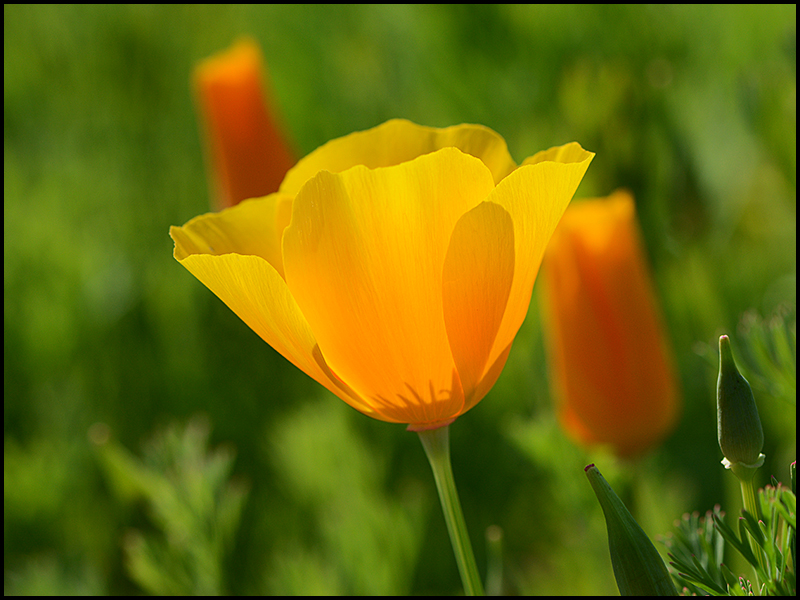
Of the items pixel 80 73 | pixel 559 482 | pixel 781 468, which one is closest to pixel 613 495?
pixel 559 482

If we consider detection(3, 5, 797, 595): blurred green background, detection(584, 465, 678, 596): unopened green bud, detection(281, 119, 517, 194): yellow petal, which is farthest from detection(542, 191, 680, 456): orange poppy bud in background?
detection(584, 465, 678, 596): unopened green bud

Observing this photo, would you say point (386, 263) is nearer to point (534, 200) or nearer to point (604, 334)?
point (534, 200)

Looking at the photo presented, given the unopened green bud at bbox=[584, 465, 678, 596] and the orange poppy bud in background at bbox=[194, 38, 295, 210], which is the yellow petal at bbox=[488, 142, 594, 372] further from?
the orange poppy bud in background at bbox=[194, 38, 295, 210]

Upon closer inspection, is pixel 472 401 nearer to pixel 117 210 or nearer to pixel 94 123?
pixel 117 210

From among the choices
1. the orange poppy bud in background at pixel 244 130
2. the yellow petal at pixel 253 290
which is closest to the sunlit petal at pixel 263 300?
the yellow petal at pixel 253 290

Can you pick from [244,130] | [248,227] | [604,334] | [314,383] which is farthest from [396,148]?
[314,383]

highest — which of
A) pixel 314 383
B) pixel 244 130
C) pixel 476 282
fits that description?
pixel 244 130

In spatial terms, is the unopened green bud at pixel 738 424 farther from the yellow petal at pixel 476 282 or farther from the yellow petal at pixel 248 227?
the yellow petal at pixel 248 227
